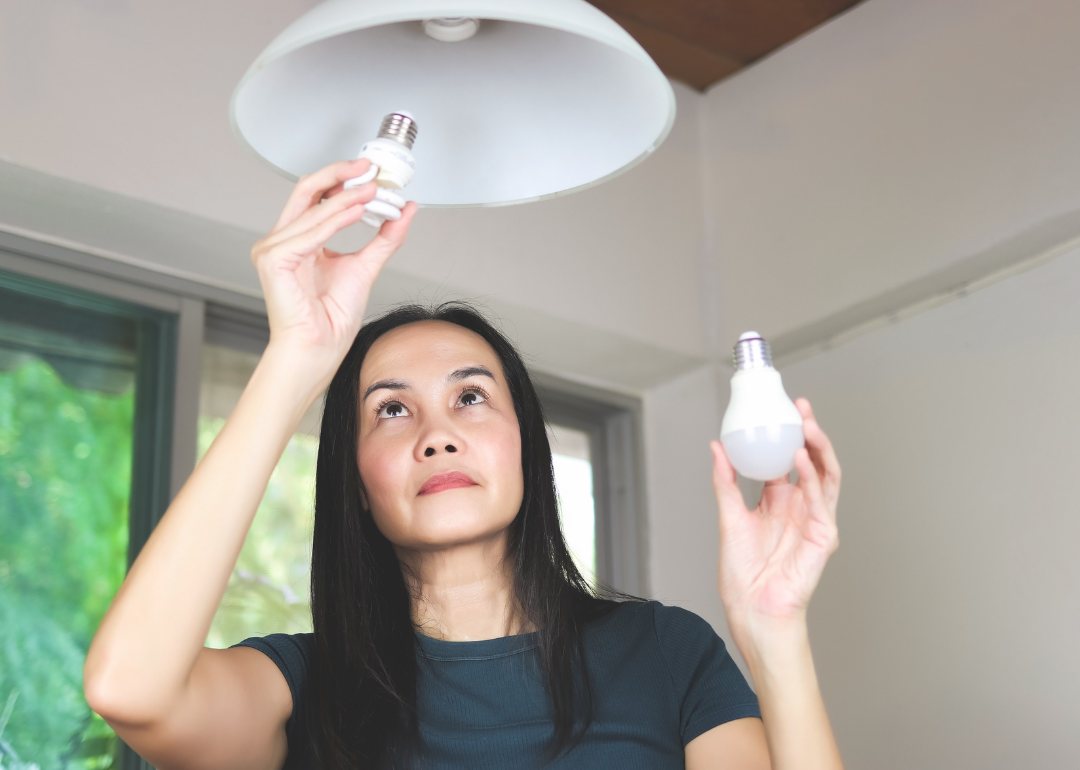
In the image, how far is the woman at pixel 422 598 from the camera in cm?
92

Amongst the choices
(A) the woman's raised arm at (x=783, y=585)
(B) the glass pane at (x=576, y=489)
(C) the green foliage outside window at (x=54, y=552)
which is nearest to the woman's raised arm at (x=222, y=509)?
(A) the woman's raised arm at (x=783, y=585)

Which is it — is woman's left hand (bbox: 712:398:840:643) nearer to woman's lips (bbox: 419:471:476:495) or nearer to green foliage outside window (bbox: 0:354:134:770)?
woman's lips (bbox: 419:471:476:495)

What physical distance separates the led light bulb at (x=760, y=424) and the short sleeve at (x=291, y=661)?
0.62 metres

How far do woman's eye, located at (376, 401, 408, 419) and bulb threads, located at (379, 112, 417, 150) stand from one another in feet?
1.63

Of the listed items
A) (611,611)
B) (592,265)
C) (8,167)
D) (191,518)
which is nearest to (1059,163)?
(592,265)

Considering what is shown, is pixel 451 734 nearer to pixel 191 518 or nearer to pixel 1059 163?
pixel 191 518

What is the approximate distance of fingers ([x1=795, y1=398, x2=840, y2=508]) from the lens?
34.5 inches

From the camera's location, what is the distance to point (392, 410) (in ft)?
4.43

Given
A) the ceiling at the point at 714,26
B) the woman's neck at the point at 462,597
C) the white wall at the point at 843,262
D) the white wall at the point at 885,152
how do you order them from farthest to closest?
1. the ceiling at the point at 714,26
2. the white wall at the point at 885,152
3. the white wall at the point at 843,262
4. the woman's neck at the point at 462,597

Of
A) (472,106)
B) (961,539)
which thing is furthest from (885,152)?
(472,106)

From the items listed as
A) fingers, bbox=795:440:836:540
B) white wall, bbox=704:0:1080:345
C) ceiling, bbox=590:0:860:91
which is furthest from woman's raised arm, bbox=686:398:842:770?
ceiling, bbox=590:0:860:91

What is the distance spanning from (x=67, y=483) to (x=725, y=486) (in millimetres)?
1185

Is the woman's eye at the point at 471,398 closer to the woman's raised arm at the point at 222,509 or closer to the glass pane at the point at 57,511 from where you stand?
the woman's raised arm at the point at 222,509

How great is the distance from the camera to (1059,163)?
1.80m
